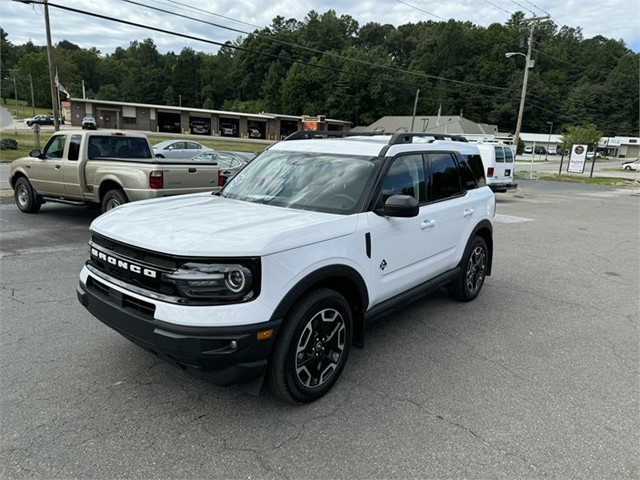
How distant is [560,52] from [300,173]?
326ft

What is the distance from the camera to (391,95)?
90.4 metres

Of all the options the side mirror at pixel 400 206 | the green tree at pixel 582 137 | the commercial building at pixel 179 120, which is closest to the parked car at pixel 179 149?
the side mirror at pixel 400 206

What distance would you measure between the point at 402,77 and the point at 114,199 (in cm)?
9036

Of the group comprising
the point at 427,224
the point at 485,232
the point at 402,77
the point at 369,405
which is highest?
the point at 402,77

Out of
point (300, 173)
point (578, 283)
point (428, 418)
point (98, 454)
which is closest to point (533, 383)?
point (428, 418)

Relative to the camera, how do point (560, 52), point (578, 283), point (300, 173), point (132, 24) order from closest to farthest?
point (300, 173)
point (578, 283)
point (132, 24)
point (560, 52)

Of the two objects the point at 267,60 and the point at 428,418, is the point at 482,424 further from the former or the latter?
the point at 267,60

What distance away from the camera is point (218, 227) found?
9.58ft

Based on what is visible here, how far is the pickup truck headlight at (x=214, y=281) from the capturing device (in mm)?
2609

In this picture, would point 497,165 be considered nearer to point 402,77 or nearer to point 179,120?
point 179,120

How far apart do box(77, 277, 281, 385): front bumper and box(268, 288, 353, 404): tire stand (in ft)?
0.49

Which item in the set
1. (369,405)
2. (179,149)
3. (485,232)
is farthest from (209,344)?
(179,149)

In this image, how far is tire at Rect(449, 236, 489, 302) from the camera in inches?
202

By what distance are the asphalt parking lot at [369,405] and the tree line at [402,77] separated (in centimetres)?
7870
